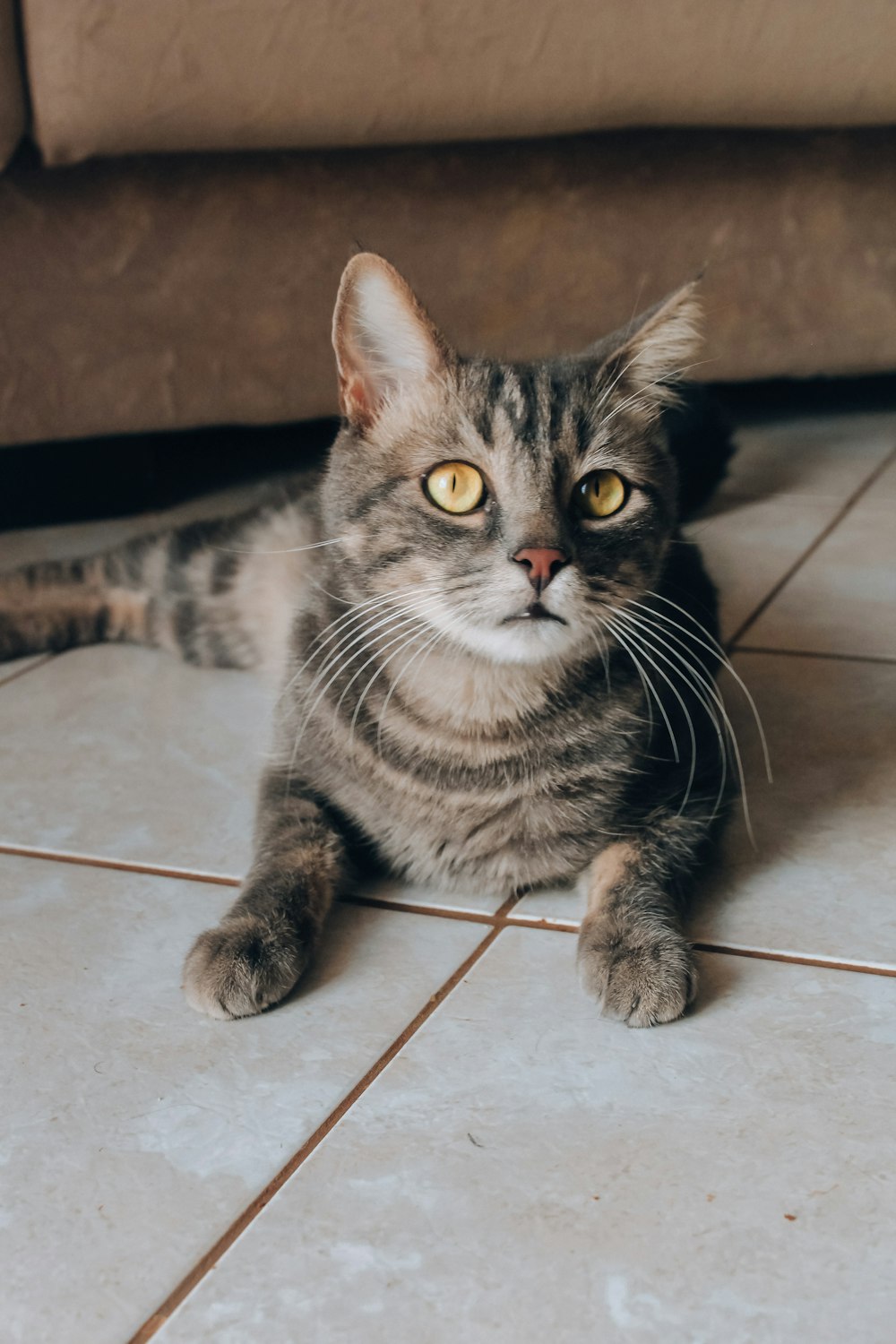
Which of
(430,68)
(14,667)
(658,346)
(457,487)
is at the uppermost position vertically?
(430,68)

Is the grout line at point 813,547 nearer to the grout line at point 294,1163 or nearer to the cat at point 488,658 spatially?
the cat at point 488,658

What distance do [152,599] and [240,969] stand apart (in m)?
0.81

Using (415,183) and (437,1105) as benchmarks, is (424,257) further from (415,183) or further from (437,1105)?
(437,1105)

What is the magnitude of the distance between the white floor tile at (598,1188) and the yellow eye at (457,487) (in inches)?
14.0

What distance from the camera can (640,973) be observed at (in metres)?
0.90

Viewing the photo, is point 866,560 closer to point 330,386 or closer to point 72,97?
point 330,386

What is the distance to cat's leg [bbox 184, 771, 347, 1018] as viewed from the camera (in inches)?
36.2

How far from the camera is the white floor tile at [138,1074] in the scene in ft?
2.34

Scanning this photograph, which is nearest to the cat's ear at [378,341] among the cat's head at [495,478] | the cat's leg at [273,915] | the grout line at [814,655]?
the cat's head at [495,478]

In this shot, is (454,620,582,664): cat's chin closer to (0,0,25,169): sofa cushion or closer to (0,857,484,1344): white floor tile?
(0,857,484,1344): white floor tile

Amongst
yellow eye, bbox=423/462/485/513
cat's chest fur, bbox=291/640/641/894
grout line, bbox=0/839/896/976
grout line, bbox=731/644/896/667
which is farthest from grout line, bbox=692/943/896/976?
grout line, bbox=731/644/896/667

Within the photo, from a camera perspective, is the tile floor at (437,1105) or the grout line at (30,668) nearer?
the tile floor at (437,1105)

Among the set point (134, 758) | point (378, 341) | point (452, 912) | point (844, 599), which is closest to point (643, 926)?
point (452, 912)

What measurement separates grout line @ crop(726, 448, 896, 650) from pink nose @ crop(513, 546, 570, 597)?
636mm
